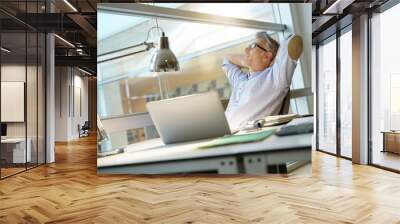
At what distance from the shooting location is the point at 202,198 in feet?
16.1

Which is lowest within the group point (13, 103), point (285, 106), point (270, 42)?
point (285, 106)

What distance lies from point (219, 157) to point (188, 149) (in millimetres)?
507

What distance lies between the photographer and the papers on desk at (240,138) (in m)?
6.23

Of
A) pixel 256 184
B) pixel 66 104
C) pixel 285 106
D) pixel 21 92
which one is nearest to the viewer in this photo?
pixel 256 184

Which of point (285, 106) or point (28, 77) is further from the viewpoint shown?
point (28, 77)

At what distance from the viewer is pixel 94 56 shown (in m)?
12.7

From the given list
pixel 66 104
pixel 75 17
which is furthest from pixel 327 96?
pixel 66 104

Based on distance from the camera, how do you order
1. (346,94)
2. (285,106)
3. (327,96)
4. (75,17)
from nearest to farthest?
(285,106) < (75,17) < (346,94) < (327,96)

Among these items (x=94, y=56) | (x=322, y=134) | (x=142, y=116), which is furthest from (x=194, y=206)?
(x=94, y=56)

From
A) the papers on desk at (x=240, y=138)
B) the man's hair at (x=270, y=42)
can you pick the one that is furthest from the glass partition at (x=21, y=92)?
the man's hair at (x=270, y=42)

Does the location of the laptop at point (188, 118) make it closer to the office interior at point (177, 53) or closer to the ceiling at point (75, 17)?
the office interior at point (177, 53)

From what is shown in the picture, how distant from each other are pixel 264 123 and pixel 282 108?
1.24 ft

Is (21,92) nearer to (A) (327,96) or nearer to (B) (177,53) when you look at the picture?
(B) (177,53)

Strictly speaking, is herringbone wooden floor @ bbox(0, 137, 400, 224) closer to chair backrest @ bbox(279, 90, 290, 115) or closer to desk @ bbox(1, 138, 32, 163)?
desk @ bbox(1, 138, 32, 163)
